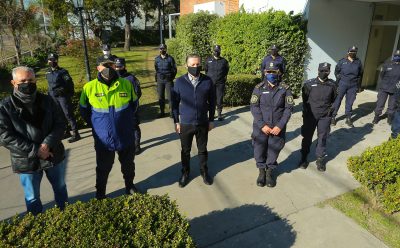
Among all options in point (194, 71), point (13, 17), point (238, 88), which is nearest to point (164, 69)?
point (238, 88)

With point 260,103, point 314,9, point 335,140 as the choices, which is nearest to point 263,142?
point 260,103

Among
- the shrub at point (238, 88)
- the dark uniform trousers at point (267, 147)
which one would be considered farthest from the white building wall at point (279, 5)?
the dark uniform trousers at point (267, 147)

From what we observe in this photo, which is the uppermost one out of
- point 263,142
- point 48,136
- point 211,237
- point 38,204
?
point 48,136

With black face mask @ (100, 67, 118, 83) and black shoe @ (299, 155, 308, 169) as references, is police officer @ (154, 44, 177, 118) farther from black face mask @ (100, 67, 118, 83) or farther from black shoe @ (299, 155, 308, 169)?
black face mask @ (100, 67, 118, 83)

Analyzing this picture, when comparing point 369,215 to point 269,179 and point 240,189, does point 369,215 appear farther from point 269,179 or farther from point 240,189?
point 240,189

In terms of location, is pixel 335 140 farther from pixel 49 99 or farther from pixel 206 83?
pixel 49 99

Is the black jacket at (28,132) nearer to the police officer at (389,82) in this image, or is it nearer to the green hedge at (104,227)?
the green hedge at (104,227)

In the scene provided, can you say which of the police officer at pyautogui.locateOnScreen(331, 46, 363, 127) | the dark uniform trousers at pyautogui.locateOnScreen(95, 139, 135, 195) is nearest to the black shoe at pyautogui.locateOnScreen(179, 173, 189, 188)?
the dark uniform trousers at pyautogui.locateOnScreen(95, 139, 135, 195)

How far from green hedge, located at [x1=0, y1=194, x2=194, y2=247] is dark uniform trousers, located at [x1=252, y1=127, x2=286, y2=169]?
7.56 feet

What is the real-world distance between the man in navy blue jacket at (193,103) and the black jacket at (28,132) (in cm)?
165

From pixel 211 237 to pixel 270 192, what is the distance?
1384mm

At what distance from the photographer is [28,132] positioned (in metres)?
3.24

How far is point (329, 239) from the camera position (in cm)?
355

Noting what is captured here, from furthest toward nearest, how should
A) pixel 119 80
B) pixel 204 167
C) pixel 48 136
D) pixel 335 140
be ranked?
pixel 335 140 → pixel 204 167 → pixel 119 80 → pixel 48 136
